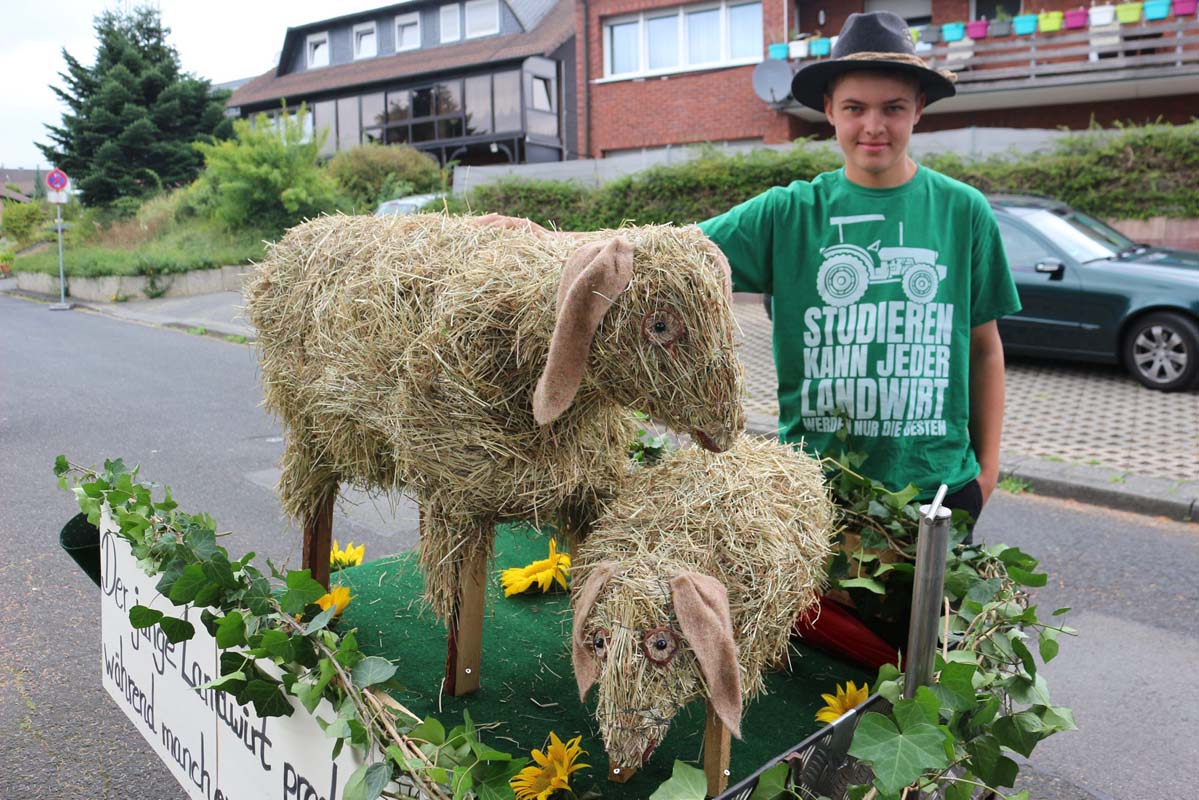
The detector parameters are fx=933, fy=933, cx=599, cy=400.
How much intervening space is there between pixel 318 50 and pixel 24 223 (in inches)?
429

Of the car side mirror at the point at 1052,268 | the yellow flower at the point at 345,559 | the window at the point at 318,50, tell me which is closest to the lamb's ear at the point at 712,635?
the yellow flower at the point at 345,559

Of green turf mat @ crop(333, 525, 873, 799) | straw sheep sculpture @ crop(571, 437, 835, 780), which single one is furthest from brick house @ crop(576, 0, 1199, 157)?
straw sheep sculpture @ crop(571, 437, 835, 780)

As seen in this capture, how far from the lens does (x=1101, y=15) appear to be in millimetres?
14562

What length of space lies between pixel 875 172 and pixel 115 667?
7.65 feet

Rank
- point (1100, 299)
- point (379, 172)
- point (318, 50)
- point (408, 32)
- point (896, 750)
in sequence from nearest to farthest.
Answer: point (896, 750) < point (1100, 299) < point (379, 172) < point (408, 32) < point (318, 50)

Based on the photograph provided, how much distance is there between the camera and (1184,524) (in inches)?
217

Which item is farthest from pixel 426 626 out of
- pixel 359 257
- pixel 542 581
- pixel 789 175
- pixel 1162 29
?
pixel 1162 29

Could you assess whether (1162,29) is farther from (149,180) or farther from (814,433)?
(149,180)

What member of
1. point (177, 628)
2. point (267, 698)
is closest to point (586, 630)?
point (267, 698)

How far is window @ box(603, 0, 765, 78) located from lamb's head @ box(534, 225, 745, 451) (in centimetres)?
1777

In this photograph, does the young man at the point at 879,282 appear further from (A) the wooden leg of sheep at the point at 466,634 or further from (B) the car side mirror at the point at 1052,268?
(B) the car side mirror at the point at 1052,268

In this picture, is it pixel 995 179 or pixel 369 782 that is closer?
pixel 369 782

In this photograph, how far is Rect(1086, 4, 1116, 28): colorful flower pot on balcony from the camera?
569 inches

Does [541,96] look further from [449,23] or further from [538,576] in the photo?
[538,576]
